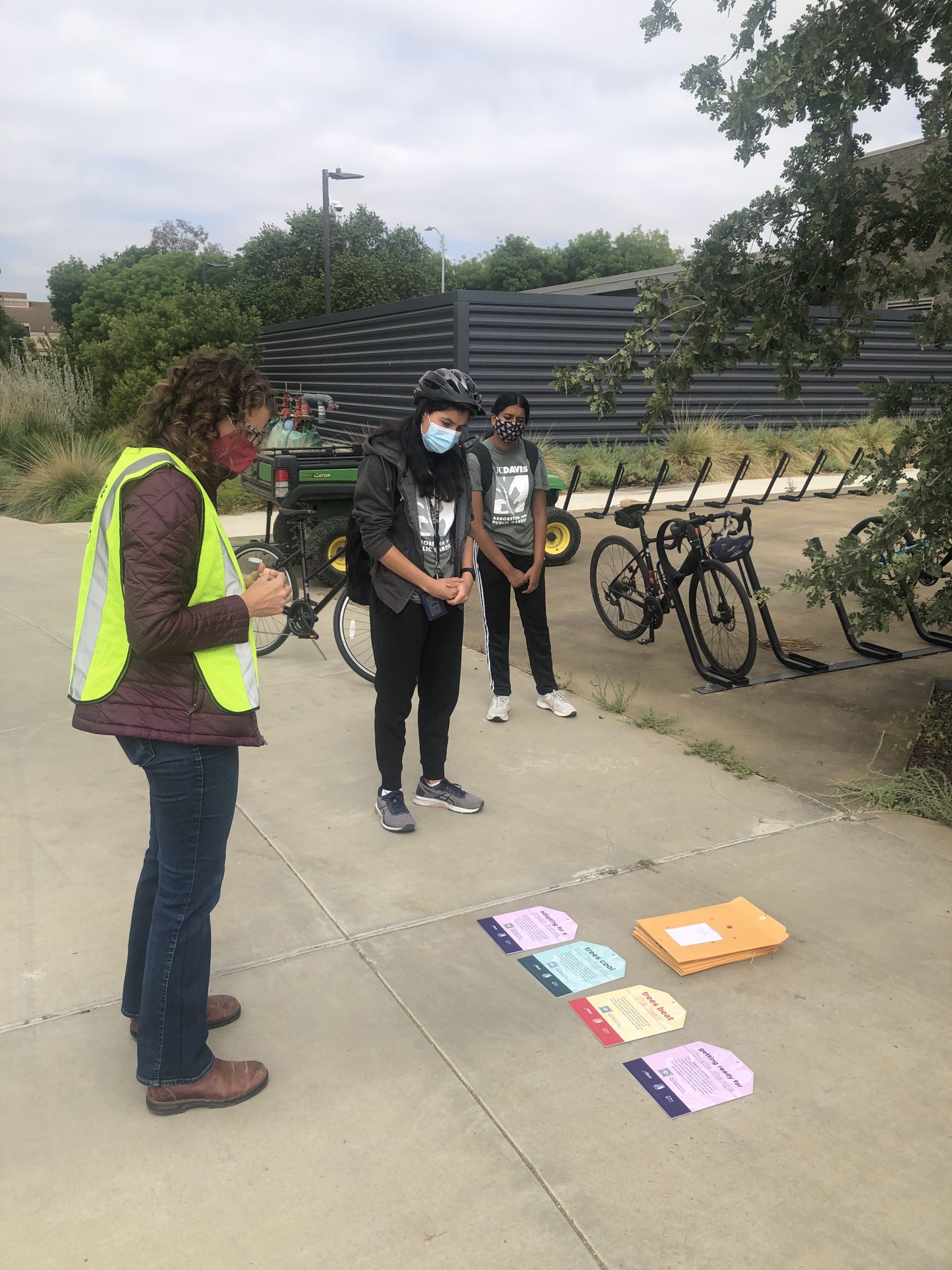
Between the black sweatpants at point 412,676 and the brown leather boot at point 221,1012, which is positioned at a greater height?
the black sweatpants at point 412,676

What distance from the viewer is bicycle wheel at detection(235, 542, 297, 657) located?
7.00 metres

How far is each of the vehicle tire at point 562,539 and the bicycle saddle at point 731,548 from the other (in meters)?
3.73

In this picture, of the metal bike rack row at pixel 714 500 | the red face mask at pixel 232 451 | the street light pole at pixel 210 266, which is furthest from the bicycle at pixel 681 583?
the street light pole at pixel 210 266

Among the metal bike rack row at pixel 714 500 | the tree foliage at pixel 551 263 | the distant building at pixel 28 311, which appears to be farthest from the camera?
the distant building at pixel 28 311

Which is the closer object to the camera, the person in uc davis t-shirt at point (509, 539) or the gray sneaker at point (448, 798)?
the gray sneaker at point (448, 798)

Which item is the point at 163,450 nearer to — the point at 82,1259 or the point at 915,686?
the point at 82,1259

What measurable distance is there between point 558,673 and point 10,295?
606 feet

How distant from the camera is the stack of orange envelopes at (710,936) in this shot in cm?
340

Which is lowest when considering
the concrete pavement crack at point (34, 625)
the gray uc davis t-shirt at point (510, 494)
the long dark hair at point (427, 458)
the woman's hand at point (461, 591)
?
the concrete pavement crack at point (34, 625)

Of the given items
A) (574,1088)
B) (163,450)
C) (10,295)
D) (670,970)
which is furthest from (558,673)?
(10,295)

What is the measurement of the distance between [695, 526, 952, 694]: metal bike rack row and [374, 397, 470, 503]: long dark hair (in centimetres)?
254

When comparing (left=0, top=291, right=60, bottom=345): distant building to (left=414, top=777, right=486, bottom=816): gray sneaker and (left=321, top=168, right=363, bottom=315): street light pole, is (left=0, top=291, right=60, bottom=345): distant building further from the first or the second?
(left=414, top=777, right=486, bottom=816): gray sneaker

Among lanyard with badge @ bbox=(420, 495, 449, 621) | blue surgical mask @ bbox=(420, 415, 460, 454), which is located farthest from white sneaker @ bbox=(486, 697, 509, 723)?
blue surgical mask @ bbox=(420, 415, 460, 454)

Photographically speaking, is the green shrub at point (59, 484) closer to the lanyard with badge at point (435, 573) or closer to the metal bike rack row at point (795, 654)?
the metal bike rack row at point (795, 654)
